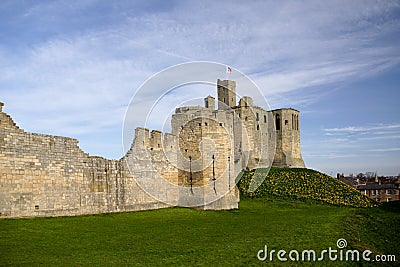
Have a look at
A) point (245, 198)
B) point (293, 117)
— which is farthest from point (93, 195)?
point (293, 117)

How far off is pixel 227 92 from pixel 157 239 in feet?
158

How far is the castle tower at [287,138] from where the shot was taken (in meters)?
58.8

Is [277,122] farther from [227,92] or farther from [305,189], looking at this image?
[305,189]

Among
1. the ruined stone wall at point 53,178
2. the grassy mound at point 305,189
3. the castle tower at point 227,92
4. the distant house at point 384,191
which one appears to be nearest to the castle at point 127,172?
the ruined stone wall at point 53,178

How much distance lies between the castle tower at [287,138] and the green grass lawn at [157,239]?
39.2 meters

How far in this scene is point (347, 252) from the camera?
13430mm

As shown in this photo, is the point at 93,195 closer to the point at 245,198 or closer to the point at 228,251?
the point at 228,251

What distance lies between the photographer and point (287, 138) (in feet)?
196

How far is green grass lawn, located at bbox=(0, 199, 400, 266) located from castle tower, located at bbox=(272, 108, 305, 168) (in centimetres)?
3923

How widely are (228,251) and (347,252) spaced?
4.33 metres

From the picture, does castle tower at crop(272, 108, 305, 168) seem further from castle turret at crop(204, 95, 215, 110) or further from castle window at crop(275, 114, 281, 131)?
castle turret at crop(204, 95, 215, 110)

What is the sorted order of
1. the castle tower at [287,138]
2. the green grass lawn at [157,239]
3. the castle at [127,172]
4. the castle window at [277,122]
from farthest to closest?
the castle window at [277,122] → the castle tower at [287,138] → the castle at [127,172] → the green grass lawn at [157,239]

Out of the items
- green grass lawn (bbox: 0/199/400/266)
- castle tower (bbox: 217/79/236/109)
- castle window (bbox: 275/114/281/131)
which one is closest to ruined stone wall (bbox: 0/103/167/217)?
green grass lawn (bbox: 0/199/400/266)

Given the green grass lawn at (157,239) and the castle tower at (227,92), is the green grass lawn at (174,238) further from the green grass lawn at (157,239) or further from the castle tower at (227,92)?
the castle tower at (227,92)
